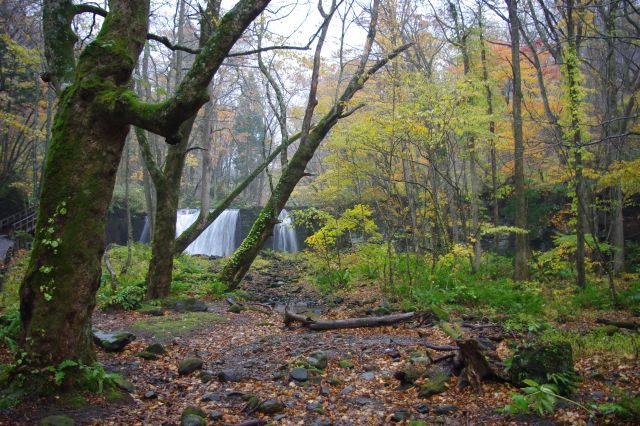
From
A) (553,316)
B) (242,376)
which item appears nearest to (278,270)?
(553,316)

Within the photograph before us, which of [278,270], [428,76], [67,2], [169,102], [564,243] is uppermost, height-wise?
[428,76]

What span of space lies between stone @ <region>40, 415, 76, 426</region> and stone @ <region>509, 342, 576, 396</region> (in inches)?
156

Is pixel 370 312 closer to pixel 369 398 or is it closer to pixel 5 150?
pixel 369 398

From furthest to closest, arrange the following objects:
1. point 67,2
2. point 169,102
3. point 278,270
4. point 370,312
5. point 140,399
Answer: point 278,270 < point 370,312 < point 67,2 < point 140,399 < point 169,102

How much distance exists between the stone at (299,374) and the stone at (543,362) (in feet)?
7.37

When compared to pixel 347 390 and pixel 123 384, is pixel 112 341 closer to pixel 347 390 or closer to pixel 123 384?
pixel 123 384

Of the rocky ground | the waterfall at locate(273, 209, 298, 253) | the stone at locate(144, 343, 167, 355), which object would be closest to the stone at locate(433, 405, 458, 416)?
the rocky ground

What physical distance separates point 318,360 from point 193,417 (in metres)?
2.03

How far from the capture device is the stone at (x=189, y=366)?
16.7ft

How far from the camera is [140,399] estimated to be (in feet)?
13.5

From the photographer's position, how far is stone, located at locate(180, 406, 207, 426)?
356 cm

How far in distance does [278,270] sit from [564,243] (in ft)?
39.8

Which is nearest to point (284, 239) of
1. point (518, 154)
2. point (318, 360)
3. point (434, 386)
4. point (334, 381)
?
point (518, 154)

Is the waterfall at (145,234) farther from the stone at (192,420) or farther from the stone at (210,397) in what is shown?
the stone at (192,420)
